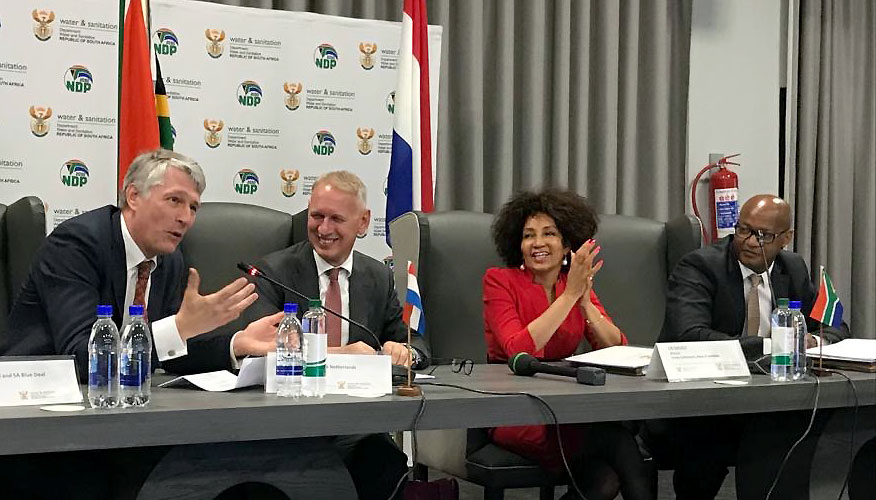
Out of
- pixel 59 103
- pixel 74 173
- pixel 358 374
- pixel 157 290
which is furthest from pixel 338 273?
pixel 59 103

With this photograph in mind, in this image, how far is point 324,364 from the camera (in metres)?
2.00

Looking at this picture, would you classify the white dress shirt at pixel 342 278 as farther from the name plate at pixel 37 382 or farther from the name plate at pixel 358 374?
the name plate at pixel 37 382

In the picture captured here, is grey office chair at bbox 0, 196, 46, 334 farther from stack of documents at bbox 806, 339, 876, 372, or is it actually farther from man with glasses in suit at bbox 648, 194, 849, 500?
stack of documents at bbox 806, 339, 876, 372

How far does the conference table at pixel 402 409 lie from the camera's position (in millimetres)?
1676

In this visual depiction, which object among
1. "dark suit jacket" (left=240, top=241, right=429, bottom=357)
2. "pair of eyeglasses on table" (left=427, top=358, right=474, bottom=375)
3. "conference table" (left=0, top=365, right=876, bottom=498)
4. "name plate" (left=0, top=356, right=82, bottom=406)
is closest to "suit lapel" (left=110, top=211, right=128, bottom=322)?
"conference table" (left=0, top=365, right=876, bottom=498)

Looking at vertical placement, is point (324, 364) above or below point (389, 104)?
below

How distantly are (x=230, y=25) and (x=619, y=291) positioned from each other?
1928 mm

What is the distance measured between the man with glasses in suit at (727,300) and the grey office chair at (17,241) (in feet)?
5.86

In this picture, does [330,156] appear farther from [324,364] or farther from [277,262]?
[324,364]

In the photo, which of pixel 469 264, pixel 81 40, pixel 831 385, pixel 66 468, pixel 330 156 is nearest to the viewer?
pixel 66 468

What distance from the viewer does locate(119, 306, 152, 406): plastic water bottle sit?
185 cm

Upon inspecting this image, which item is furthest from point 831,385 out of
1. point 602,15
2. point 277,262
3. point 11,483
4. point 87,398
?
point 602,15

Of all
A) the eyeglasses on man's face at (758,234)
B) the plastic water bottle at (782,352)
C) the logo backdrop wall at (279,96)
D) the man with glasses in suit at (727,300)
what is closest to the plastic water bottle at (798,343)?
the plastic water bottle at (782,352)

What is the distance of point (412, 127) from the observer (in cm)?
423
